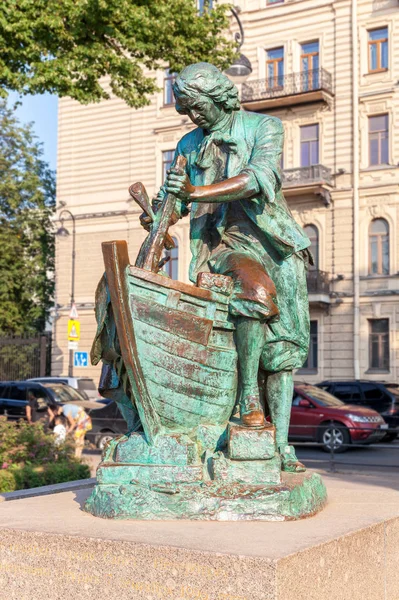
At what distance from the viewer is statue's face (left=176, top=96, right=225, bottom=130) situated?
440 cm

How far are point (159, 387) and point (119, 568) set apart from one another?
97cm

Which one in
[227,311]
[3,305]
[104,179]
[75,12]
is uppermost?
[104,179]

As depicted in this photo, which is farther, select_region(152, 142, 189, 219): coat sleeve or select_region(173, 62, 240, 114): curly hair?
select_region(152, 142, 189, 219): coat sleeve

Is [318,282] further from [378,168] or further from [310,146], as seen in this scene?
[310,146]

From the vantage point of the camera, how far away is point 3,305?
37344 millimetres

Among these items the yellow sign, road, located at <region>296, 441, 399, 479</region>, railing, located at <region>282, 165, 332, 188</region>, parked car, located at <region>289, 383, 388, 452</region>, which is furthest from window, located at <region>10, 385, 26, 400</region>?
railing, located at <region>282, 165, 332, 188</region>

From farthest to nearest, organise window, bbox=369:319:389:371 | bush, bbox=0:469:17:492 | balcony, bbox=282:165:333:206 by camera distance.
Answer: balcony, bbox=282:165:333:206 → window, bbox=369:319:389:371 → bush, bbox=0:469:17:492

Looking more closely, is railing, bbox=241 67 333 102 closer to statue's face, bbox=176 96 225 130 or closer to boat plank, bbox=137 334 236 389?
statue's face, bbox=176 96 225 130

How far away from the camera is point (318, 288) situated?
30.1m

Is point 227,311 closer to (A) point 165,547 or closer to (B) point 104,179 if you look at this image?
(A) point 165,547

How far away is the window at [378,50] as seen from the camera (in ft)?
99.9

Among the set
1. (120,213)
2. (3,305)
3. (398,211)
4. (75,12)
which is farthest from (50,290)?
(75,12)

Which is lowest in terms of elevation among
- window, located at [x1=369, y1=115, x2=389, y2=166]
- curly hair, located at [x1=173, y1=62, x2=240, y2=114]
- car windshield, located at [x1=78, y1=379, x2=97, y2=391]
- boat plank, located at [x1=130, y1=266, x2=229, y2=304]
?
car windshield, located at [x1=78, y1=379, x2=97, y2=391]

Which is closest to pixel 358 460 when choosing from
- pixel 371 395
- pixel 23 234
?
pixel 371 395
